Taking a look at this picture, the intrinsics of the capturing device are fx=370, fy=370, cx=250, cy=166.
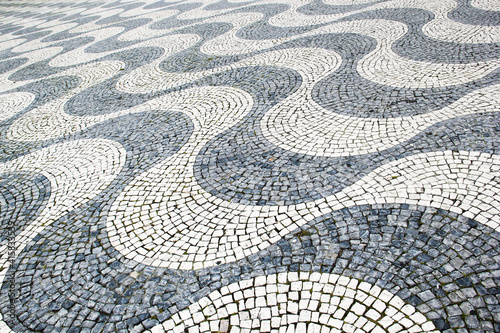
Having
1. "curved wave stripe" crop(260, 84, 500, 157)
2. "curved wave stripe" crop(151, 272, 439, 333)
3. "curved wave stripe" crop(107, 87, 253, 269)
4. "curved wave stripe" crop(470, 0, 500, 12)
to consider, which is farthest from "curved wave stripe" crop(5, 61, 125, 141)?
"curved wave stripe" crop(470, 0, 500, 12)

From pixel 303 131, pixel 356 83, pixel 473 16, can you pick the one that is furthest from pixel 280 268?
pixel 473 16

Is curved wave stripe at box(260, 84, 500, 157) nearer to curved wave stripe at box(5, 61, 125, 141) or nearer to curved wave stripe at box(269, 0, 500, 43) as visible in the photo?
curved wave stripe at box(269, 0, 500, 43)

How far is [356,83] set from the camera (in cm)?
786

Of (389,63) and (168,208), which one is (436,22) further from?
(168,208)

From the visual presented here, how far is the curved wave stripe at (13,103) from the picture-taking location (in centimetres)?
977

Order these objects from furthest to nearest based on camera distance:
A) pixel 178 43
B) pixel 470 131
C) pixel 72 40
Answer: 1. pixel 72 40
2. pixel 178 43
3. pixel 470 131

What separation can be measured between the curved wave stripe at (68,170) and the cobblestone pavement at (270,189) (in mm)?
34

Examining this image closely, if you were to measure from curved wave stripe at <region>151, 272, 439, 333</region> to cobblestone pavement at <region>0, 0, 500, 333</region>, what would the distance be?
0.05ft

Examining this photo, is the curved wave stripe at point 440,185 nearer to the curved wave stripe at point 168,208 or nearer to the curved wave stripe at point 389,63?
the curved wave stripe at point 168,208

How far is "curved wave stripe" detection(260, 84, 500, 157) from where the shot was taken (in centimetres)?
589

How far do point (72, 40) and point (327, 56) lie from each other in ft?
39.9

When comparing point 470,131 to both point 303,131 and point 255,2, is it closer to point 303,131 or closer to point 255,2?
point 303,131

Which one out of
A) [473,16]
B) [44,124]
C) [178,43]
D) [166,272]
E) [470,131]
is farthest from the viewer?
[178,43]

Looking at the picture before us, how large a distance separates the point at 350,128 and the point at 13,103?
9.30 m
